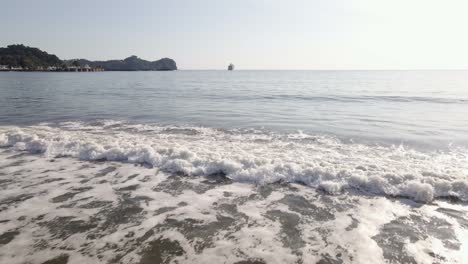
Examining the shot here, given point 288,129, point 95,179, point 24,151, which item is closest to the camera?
point 95,179

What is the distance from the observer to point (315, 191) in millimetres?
8758

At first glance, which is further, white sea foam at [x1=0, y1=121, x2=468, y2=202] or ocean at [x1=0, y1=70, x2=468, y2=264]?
white sea foam at [x1=0, y1=121, x2=468, y2=202]

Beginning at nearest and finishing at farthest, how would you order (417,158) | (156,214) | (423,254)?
(423,254)
(156,214)
(417,158)

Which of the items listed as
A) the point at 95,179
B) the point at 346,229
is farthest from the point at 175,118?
the point at 346,229

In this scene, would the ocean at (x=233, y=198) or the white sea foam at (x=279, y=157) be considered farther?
the white sea foam at (x=279, y=157)

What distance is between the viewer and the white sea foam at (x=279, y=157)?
907 cm

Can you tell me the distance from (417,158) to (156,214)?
34.5 feet

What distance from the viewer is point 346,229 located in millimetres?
6613

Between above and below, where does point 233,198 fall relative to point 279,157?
below

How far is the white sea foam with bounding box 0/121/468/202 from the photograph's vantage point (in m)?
9.07

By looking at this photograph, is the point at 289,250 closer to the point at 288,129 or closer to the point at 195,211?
the point at 195,211

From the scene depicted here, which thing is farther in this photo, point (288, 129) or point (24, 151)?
A: point (288, 129)

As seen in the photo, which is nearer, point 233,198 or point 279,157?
point 233,198

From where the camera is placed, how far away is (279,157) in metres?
11.6
